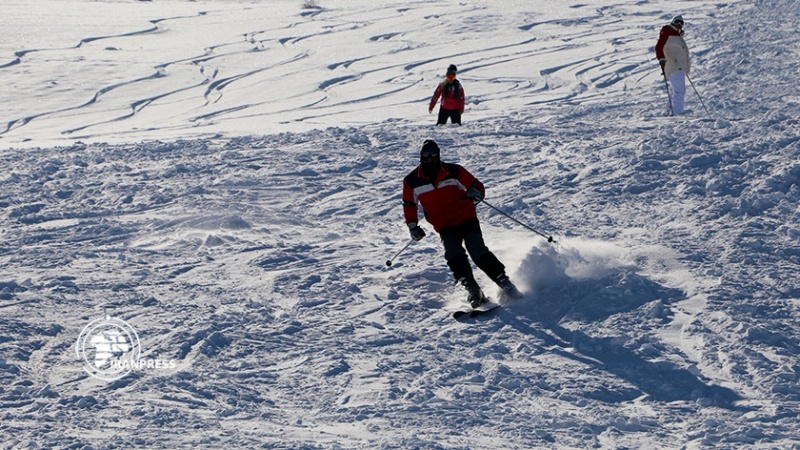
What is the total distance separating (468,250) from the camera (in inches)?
296

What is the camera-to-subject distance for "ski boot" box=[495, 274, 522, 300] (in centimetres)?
750

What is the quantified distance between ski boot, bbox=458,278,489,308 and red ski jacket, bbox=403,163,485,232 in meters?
0.52

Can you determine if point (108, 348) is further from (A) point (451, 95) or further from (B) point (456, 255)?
(A) point (451, 95)

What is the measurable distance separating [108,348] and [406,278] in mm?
2675

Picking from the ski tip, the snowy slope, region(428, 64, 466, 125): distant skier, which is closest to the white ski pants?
the snowy slope

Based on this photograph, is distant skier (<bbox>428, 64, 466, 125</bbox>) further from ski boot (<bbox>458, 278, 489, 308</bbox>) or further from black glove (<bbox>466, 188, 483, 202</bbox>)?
ski boot (<bbox>458, 278, 489, 308</bbox>)

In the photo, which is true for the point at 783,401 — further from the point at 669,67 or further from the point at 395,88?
the point at 395,88

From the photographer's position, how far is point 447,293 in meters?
7.98

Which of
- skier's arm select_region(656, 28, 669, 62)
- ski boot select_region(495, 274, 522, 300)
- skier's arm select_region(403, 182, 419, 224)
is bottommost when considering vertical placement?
ski boot select_region(495, 274, 522, 300)

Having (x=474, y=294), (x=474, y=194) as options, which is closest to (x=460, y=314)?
(x=474, y=294)

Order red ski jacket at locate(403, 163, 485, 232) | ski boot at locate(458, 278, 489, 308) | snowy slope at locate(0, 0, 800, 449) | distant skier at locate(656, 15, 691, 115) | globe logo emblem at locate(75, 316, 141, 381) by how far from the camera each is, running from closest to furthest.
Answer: snowy slope at locate(0, 0, 800, 449) < globe logo emblem at locate(75, 316, 141, 381) < ski boot at locate(458, 278, 489, 308) < red ski jacket at locate(403, 163, 485, 232) < distant skier at locate(656, 15, 691, 115)

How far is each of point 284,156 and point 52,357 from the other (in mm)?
6713

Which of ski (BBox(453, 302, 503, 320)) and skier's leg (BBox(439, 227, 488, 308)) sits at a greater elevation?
skier's leg (BBox(439, 227, 488, 308))

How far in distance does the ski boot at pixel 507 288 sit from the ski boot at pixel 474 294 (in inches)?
6.7
